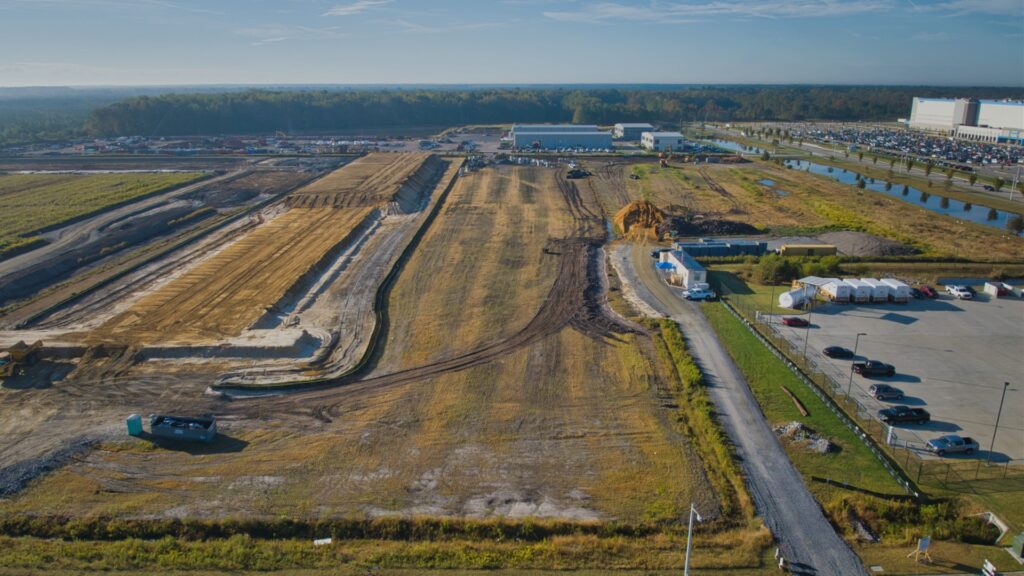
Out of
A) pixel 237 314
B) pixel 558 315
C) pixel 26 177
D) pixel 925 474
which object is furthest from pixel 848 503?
pixel 26 177

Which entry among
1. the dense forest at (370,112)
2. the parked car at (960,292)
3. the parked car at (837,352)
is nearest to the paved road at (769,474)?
the parked car at (837,352)

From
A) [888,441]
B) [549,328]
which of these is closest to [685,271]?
[549,328]

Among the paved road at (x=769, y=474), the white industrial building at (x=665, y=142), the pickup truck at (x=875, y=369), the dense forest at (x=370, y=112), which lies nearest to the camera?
the paved road at (x=769, y=474)

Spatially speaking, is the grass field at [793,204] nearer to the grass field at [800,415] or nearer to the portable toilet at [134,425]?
the grass field at [800,415]

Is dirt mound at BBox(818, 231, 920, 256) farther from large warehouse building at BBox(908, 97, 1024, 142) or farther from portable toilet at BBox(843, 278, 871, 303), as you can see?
large warehouse building at BBox(908, 97, 1024, 142)

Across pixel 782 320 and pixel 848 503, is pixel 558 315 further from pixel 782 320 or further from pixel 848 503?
pixel 848 503
